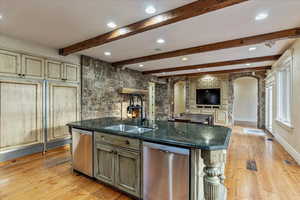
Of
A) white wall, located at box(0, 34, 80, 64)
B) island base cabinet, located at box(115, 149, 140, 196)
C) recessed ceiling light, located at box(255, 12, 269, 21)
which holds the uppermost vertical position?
recessed ceiling light, located at box(255, 12, 269, 21)

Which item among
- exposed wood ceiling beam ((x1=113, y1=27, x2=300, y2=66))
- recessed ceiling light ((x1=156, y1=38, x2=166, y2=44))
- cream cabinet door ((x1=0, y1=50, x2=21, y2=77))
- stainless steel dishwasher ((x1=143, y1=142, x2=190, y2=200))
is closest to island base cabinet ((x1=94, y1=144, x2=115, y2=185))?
stainless steel dishwasher ((x1=143, y1=142, x2=190, y2=200))

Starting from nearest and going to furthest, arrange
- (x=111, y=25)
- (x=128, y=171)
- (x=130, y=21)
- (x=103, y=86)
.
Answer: (x=128, y=171), (x=130, y=21), (x=111, y=25), (x=103, y=86)

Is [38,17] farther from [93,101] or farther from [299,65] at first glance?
[299,65]

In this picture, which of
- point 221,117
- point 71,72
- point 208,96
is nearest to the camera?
point 71,72

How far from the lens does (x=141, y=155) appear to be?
1.84 metres

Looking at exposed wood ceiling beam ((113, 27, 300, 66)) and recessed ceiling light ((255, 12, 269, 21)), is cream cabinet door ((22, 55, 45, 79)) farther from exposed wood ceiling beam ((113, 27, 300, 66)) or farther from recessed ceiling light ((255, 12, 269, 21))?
recessed ceiling light ((255, 12, 269, 21))

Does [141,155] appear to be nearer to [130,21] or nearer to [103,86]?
[130,21]

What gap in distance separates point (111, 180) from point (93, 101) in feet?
11.4

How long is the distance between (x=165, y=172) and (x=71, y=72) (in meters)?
4.15

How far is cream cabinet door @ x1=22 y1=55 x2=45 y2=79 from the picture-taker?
11.5ft

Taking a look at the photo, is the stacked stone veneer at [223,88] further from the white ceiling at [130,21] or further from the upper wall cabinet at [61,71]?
the upper wall cabinet at [61,71]

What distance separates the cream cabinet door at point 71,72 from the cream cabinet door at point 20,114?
766mm

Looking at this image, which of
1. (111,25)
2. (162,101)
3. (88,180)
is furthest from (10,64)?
(162,101)

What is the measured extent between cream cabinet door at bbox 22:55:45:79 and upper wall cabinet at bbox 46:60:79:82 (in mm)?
141
